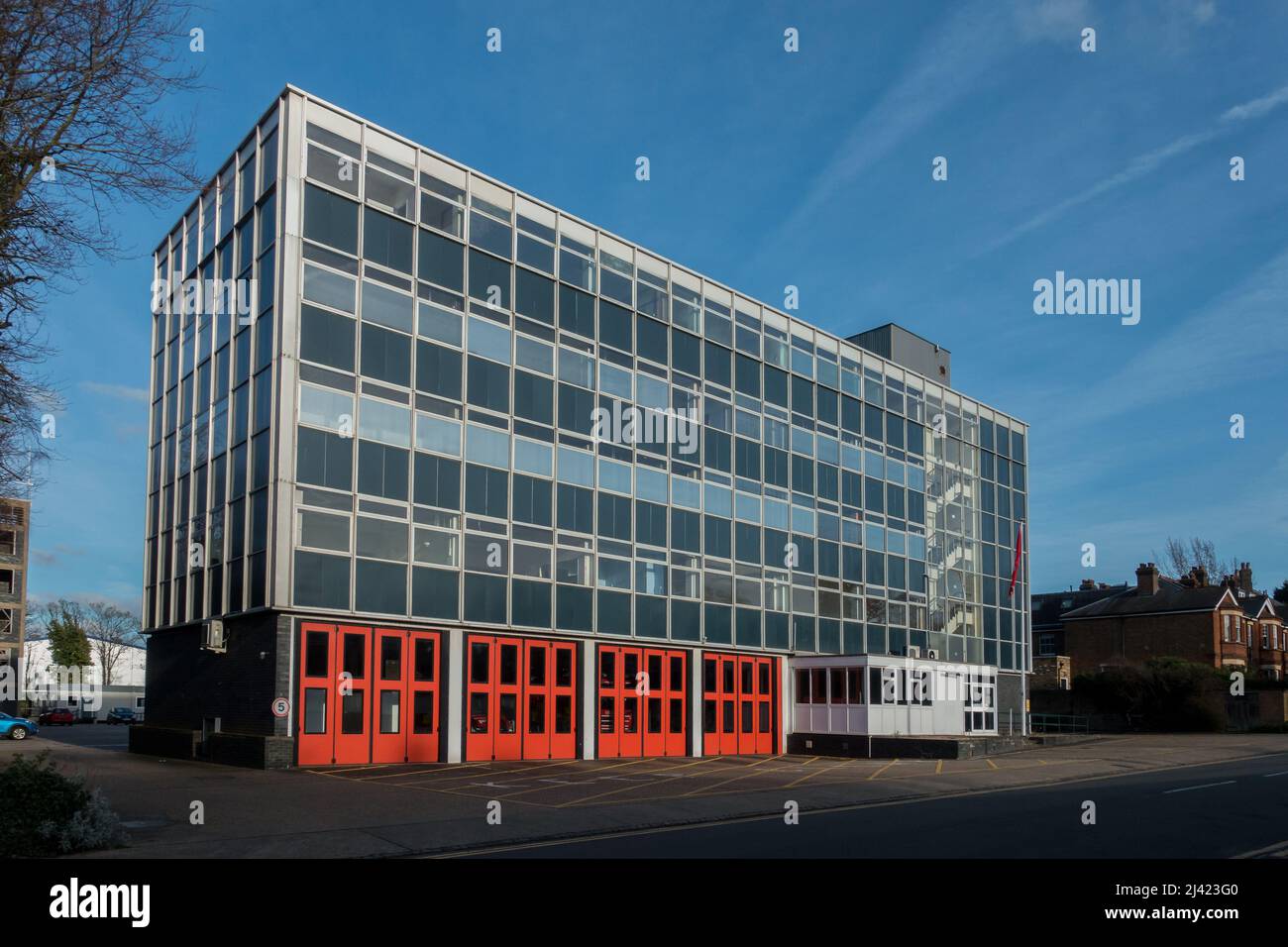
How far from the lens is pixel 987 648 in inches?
2072

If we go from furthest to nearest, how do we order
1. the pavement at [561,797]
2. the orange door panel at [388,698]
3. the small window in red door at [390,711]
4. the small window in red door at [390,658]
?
the small window in red door at [390,658], the small window in red door at [390,711], the orange door panel at [388,698], the pavement at [561,797]

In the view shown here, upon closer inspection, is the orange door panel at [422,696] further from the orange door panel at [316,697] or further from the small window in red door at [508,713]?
the orange door panel at [316,697]

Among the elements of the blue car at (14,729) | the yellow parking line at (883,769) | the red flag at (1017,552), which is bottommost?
the blue car at (14,729)

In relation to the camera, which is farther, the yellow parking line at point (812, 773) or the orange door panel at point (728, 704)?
the orange door panel at point (728, 704)

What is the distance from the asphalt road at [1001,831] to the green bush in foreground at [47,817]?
15.5 feet

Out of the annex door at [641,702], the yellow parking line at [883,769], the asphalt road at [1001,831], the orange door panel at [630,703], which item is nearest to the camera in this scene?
the asphalt road at [1001,831]

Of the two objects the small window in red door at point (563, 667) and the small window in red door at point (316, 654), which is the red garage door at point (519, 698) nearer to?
the small window in red door at point (563, 667)

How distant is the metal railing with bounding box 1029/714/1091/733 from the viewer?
5559cm

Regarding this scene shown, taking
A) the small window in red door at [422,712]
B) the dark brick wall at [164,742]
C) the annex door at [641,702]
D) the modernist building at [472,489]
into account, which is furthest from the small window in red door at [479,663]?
the dark brick wall at [164,742]

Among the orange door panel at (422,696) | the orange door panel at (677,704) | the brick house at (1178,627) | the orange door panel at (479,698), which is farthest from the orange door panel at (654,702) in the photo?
the brick house at (1178,627)

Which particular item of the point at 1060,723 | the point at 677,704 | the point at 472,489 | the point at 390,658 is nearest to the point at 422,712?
the point at 390,658

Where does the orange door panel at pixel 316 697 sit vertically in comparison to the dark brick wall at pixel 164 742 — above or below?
above

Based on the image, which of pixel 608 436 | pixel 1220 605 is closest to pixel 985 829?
pixel 608 436

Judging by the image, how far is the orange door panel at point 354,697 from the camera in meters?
27.1
